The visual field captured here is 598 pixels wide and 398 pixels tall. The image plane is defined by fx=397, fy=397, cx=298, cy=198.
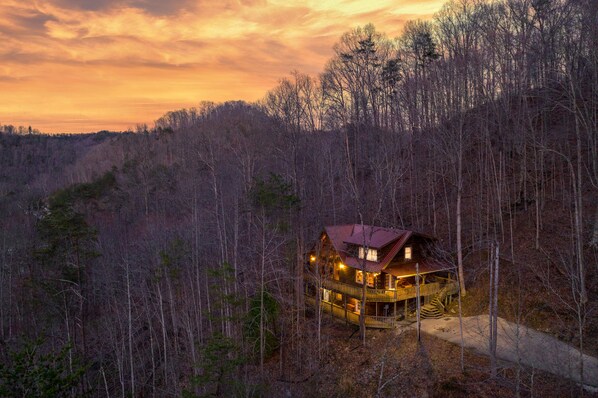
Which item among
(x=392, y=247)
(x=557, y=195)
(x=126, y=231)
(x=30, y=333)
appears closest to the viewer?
(x=392, y=247)

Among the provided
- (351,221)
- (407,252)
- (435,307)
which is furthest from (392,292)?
(351,221)

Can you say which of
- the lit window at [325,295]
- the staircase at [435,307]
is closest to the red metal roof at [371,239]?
the lit window at [325,295]

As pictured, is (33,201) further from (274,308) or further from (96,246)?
(274,308)

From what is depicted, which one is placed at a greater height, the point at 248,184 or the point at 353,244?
the point at 248,184

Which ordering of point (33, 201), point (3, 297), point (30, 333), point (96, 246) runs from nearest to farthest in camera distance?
point (30, 333) < point (3, 297) < point (96, 246) < point (33, 201)

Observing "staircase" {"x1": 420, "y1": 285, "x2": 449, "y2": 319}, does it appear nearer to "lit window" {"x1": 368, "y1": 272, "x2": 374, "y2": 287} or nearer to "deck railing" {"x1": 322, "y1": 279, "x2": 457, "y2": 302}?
"deck railing" {"x1": 322, "y1": 279, "x2": 457, "y2": 302}

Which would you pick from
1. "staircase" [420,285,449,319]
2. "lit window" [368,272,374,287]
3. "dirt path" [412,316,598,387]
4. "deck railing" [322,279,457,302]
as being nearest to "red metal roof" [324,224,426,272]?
"lit window" [368,272,374,287]

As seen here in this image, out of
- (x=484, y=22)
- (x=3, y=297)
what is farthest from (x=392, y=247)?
(x=3, y=297)

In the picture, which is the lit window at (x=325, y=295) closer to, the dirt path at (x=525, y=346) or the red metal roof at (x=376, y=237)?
the red metal roof at (x=376, y=237)
